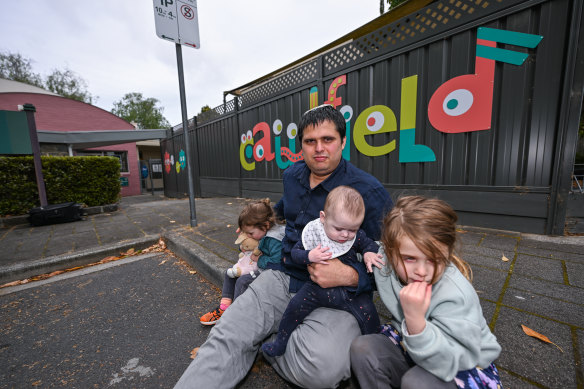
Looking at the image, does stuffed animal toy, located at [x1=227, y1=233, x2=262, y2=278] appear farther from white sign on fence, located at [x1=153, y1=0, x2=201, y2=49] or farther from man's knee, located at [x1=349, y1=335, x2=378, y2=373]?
white sign on fence, located at [x1=153, y1=0, x2=201, y2=49]

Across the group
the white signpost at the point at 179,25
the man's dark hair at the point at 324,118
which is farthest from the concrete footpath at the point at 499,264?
the white signpost at the point at 179,25

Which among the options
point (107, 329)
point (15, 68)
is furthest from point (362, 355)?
point (15, 68)

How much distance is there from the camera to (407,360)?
3.73ft

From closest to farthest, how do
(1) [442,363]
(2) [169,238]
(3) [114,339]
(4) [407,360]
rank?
(1) [442,363] → (4) [407,360] → (3) [114,339] → (2) [169,238]

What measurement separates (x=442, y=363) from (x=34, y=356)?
2627 millimetres

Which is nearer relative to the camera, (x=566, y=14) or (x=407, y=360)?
(x=407, y=360)

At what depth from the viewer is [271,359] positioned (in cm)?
143

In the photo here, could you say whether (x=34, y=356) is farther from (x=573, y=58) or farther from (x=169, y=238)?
(x=573, y=58)

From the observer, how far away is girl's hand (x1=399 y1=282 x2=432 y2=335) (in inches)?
35.7

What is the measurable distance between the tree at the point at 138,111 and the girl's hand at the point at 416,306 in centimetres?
4817

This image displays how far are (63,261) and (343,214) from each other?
390 centimetres

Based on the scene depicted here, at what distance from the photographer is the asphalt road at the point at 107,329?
4.99 feet

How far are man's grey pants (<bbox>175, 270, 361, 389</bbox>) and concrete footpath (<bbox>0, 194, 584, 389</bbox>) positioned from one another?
0.65 m

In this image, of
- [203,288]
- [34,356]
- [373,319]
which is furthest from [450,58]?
[34,356]
